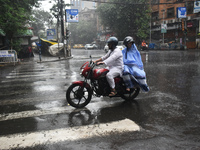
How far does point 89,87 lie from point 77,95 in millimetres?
362

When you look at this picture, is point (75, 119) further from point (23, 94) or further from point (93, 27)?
point (93, 27)

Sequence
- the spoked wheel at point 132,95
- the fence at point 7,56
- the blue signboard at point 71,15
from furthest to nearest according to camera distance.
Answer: the blue signboard at point 71,15
the fence at point 7,56
the spoked wheel at point 132,95

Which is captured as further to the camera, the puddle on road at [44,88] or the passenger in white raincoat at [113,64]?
the puddle on road at [44,88]

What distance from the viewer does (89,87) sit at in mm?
4848

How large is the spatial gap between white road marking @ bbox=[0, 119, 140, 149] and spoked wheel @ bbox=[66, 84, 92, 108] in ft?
4.02

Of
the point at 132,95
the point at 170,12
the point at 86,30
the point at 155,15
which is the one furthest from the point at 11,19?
the point at 86,30

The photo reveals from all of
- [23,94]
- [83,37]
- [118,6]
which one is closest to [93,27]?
[83,37]

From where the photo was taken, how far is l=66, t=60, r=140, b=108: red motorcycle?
4725 mm

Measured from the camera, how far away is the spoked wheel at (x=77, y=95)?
15.7 ft

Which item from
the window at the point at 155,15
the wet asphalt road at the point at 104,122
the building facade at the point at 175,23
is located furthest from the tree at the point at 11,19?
the window at the point at 155,15

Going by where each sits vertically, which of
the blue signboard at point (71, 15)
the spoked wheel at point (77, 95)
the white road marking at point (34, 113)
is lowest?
the white road marking at point (34, 113)

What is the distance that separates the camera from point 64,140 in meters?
3.14

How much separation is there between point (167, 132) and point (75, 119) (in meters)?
1.84

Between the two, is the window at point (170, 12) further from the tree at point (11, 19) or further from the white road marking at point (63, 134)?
the white road marking at point (63, 134)
